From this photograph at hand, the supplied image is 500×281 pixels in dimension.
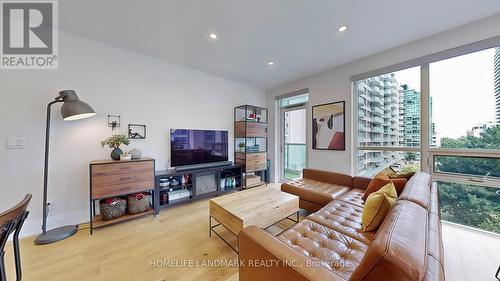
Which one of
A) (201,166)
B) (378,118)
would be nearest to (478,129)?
(378,118)

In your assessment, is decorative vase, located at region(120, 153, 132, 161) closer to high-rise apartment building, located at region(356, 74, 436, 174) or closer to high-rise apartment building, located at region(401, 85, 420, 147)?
high-rise apartment building, located at region(356, 74, 436, 174)

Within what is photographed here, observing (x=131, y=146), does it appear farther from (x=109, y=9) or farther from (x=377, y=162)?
(x=377, y=162)

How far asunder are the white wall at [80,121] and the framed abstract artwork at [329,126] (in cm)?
269

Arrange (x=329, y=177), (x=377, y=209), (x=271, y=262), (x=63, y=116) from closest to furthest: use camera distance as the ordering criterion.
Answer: (x=271, y=262)
(x=377, y=209)
(x=63, y=116)
(x=329, y=177)

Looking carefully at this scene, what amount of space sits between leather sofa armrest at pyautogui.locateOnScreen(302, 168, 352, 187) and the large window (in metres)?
0.80

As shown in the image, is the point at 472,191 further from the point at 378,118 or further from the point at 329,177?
the point at 329,177

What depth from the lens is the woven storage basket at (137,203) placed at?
2.57 meters

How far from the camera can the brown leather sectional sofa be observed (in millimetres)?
635

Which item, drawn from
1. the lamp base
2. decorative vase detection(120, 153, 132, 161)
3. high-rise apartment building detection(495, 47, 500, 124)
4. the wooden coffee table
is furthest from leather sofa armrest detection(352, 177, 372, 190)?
the lamp base

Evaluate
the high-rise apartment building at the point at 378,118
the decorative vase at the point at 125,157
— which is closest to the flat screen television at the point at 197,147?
the decorative vase at the point at 125,157

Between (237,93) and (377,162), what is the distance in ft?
10.5

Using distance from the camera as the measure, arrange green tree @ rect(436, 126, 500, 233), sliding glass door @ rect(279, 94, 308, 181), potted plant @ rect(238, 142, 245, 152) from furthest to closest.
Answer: sliding glass door @ rect(279, 94, 308, 181)
potted plant @ rect(238, 142, 245, 152)
green tree @ rect(436, 126, 500, 233)

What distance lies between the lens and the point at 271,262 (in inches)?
38.1

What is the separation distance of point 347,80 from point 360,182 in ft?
6.22
